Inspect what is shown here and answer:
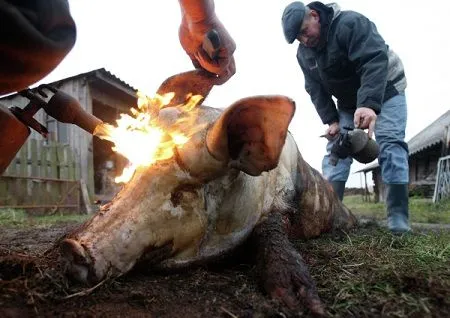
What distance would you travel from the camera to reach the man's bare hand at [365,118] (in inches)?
153

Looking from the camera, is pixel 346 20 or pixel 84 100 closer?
pixel 346 20

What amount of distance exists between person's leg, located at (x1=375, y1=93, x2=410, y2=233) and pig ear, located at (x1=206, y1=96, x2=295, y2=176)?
2.50 meters

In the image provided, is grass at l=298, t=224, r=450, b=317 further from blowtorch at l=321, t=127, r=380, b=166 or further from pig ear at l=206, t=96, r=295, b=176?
blowtorch at l=321, t=127, r=380, b=166

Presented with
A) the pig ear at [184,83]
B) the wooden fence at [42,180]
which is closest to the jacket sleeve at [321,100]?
the pig ear at [184,83]

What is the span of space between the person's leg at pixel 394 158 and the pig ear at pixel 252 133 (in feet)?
8.21

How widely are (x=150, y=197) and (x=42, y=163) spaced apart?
8.89 metres

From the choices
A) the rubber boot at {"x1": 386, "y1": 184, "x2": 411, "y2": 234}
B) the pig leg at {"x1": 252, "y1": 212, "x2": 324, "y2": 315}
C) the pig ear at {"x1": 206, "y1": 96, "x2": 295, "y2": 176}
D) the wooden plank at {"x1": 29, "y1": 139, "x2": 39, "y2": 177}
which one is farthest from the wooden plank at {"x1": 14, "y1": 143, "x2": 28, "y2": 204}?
the pig ear at {"x1": 206, "y1": 96, "x2": 295, "y2": 176}

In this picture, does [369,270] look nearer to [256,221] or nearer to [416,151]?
[256,221]

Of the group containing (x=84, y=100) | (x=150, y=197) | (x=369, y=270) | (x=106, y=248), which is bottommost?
(x=369, y=270)

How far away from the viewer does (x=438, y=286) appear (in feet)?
5.23

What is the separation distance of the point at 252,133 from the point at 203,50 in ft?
3.73

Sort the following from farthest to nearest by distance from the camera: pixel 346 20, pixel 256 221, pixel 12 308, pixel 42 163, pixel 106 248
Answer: pixel 42 163
pixel 346 20
pixel 256 221
pixel 106 248
pixel 12 308

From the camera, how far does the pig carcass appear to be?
1.57 m

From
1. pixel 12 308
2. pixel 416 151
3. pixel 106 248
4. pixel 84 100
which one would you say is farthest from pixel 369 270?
pixel 416 151
